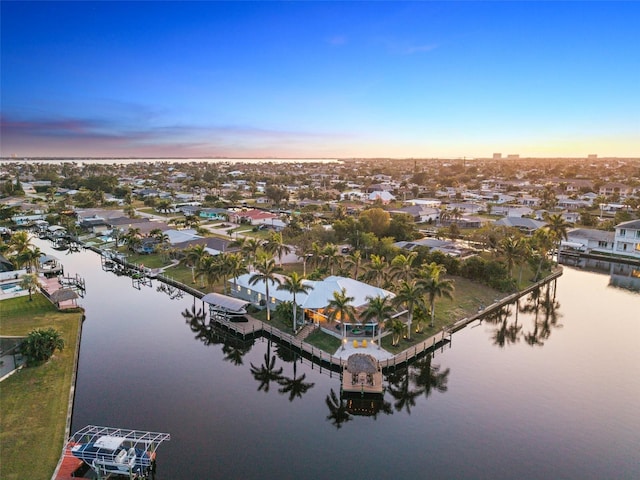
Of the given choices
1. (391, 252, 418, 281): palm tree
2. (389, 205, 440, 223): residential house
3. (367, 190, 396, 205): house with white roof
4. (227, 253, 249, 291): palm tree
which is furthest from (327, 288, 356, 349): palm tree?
(367, 190, 396, 205): house with white roof

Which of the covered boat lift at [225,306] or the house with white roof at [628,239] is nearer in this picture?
the covered boat lift at [225,306]

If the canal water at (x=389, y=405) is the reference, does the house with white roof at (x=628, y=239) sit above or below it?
above

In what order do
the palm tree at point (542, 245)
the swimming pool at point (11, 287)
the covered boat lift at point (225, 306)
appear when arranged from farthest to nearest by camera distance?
the palm tree at point (542, 245) → the swimming pool at point (11, 287) → the covered boat lift at point (225, 306)

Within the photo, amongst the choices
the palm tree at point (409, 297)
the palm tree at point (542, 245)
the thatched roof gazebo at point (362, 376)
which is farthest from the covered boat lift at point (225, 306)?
the palm tree at point (542, 245)

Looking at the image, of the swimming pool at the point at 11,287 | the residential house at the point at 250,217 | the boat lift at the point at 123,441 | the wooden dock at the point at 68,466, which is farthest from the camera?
the residential house at the point at 250,217

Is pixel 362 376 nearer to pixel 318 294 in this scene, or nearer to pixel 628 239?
pixel 318 294

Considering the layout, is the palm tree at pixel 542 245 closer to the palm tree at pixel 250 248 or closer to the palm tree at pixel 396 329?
the palm tree at pixel 396 329

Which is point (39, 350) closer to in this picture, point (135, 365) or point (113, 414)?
point (135, 365)
